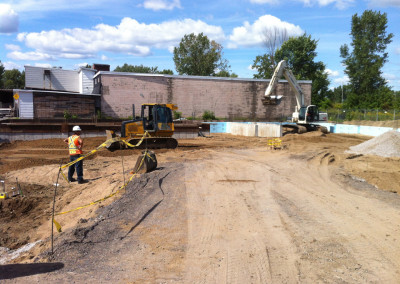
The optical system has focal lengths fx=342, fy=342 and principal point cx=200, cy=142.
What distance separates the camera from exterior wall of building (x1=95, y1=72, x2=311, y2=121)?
3534 centimetres

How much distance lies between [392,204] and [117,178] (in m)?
8.04

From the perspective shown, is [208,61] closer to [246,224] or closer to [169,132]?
[169,132]

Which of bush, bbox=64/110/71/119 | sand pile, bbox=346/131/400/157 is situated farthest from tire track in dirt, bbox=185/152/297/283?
bush, bbox=64/110/71/119

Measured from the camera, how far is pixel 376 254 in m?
5.62

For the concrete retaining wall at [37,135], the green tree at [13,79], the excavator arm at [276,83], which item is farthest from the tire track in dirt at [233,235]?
→ the green tree at [13,79]

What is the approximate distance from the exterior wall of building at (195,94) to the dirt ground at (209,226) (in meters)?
22.7

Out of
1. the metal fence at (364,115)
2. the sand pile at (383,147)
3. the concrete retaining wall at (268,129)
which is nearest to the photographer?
the sand pile at (383,147)

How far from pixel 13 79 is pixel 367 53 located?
251ft

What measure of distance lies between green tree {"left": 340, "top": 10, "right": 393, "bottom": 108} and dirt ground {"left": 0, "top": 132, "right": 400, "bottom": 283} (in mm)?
48181

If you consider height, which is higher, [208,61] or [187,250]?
[208,61]

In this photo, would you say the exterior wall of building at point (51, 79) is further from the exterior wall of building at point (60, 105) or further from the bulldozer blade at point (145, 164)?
the bulldozer blade at point (145, 164)

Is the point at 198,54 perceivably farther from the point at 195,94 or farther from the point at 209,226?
the point at 209,226

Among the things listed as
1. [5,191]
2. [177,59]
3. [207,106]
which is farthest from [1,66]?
[5,191]

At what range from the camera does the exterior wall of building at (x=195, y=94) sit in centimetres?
3534
